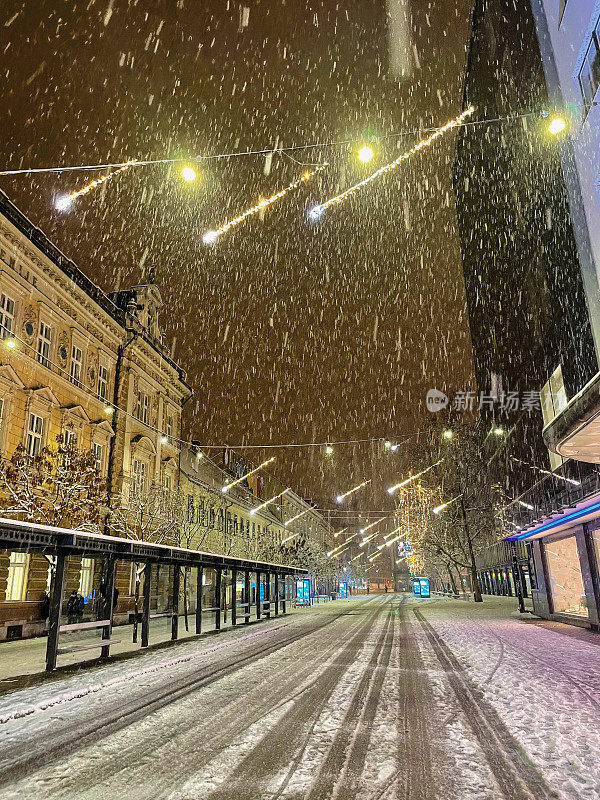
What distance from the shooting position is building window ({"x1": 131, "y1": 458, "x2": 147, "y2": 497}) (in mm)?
31469

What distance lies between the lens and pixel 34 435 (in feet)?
77.9

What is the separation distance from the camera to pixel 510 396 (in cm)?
5322

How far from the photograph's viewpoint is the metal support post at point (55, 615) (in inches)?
449

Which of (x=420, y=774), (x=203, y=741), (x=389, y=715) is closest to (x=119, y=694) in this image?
(x=203, y=741)

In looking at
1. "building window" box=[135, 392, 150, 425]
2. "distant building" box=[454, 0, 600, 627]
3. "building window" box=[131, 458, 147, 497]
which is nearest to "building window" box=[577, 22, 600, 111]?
"distant building" box=[454, 0, 600, 627]

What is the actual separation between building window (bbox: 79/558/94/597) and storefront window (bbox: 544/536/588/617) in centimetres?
2191

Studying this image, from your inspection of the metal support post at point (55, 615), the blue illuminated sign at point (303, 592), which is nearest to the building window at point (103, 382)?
the metal support post at point (55, 615)

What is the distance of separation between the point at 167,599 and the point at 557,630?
24.8 metres

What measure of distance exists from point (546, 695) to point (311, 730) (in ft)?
13.5

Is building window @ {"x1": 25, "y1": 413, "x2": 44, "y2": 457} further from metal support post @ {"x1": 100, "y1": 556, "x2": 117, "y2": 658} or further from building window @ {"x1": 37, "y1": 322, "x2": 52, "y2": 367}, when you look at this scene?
metal support post @ {"x1": 100, "y1": 556, "x2": 117, "y2": 658}

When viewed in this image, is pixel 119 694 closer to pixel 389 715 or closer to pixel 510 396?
pixel 389 715

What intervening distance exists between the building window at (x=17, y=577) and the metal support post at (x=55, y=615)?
1157 cm

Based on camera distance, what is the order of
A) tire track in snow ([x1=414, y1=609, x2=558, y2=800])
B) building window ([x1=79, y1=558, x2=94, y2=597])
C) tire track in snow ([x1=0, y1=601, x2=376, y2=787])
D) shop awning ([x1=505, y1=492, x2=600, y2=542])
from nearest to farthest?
tire track in snow ([x1=414, y1=609, x2=558, y2=800]) < tire track in snow ([x1=0, y1=601, x2=376, y2=787]) < shop awning ([x1=505, y1=492, x2=600, y2=542]) < building window ([x1=79, y1=558, x2=94, y2=597])

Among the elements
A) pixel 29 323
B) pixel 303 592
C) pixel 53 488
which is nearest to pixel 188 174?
pixel 29 323
